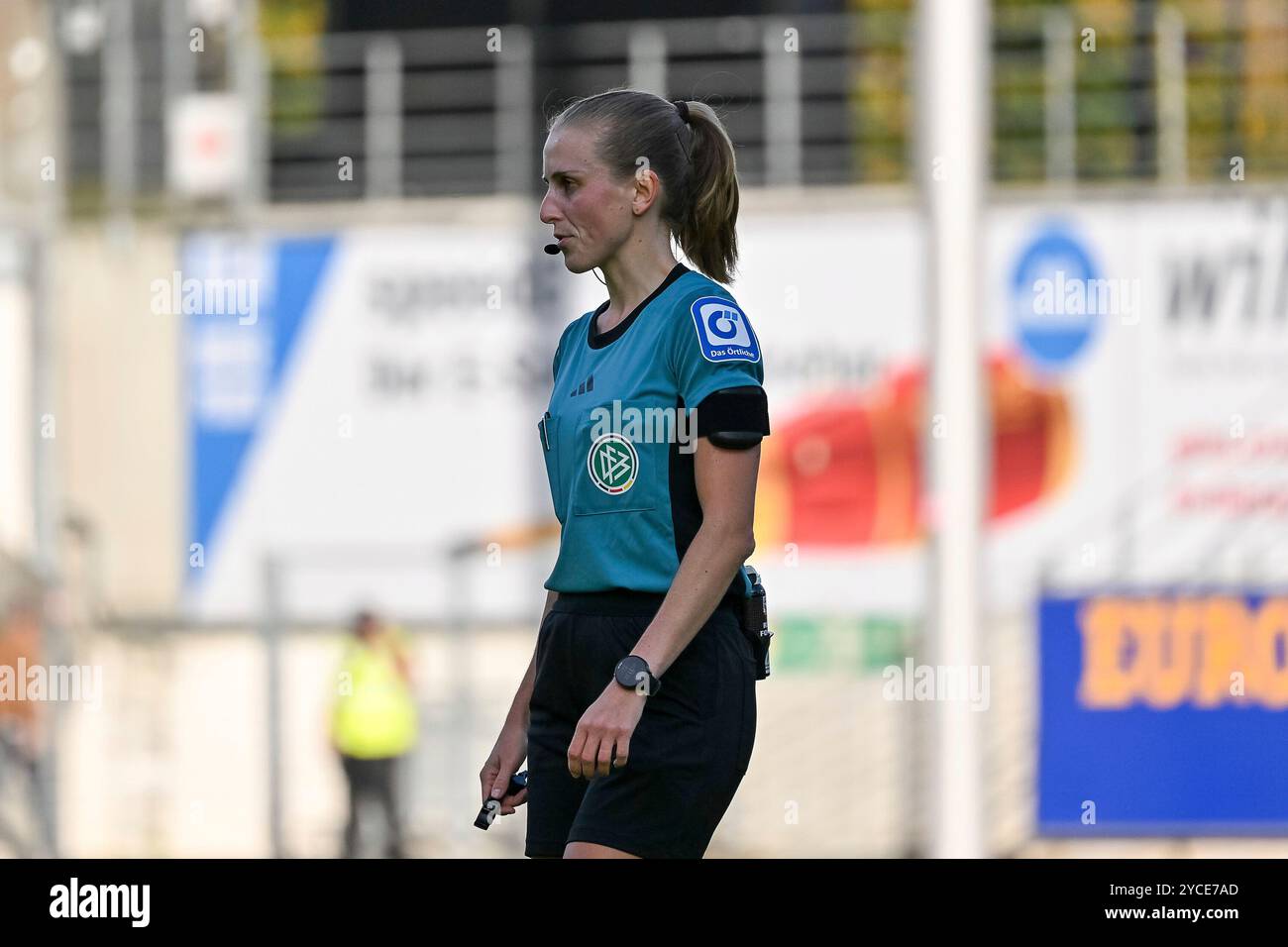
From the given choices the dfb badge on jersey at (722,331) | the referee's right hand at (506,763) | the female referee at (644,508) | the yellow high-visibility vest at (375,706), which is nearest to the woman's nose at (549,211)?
the female referee at (644,508)

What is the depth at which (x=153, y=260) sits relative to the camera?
11.9 metres

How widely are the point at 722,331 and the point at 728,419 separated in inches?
5.1

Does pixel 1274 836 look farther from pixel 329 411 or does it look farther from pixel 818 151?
pixel 329 411

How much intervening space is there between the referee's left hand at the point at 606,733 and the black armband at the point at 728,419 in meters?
0.37

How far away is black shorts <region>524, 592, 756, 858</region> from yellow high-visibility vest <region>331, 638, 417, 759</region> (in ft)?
26.1

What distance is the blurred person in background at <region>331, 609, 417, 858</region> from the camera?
10672 mm

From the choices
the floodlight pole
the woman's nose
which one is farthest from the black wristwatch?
the floodlight pole

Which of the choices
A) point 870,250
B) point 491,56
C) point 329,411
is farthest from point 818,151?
point 329,411

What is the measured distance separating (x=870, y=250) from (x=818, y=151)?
34.5 inches

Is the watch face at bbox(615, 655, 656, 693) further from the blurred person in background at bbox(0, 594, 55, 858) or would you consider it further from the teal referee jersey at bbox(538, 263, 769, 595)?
the blurred person in background at bbox(0, 594, 55, 858)

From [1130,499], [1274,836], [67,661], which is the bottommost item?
[1274,836]

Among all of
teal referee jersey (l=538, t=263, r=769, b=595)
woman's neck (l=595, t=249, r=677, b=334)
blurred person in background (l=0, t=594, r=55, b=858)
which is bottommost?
blurred person in background (l=0, t=594, r=55, b=858)

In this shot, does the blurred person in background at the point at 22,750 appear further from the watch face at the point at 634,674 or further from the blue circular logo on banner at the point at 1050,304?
the watch face at the point at 634,674
